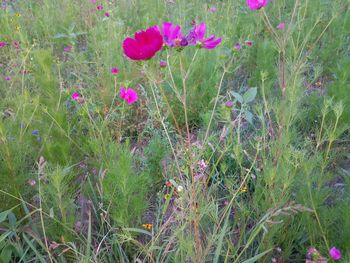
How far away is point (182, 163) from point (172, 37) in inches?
29.1

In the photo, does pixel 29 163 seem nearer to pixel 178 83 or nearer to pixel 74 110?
pixel 74 110

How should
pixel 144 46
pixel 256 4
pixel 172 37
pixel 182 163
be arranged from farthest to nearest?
1. pixel 182 163
2. pixel 256 4
3. pixel 172 37
4. pixel 144 46

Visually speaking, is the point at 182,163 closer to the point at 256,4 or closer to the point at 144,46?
the point at 256,4

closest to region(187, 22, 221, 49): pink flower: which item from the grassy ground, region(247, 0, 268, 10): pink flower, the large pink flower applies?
the grassy ground

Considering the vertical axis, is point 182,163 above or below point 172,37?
below

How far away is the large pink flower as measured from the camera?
1.07 meters

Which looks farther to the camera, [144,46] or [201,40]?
[201,40]

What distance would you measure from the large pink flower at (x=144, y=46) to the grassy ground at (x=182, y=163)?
0.18ft

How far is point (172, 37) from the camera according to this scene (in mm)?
1195

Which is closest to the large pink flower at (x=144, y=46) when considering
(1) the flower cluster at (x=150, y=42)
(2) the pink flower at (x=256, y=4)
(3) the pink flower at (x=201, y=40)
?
(1) the flower cluster at (x=150, y=42)

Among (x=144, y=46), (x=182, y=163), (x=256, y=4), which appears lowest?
(x=182, y=163)

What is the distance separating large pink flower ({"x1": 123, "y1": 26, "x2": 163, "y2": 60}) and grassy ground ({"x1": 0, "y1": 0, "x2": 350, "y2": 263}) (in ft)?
0.18

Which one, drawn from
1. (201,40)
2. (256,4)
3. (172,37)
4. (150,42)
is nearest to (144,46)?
(150,42)

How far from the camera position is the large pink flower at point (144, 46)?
1.07 metres
